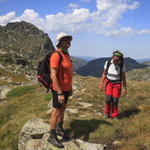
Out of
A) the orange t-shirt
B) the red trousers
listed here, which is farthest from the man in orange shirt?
the red trousers

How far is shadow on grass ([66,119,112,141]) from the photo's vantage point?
955 cm

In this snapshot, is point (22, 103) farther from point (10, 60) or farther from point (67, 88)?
point (10, 60)

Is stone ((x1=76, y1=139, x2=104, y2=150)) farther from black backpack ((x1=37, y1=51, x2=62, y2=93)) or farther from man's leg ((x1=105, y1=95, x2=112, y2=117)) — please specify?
man's leg ((x1=105, y1=95, x2=112, y2=117))

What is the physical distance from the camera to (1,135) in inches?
442

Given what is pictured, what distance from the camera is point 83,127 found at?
32.7 feet

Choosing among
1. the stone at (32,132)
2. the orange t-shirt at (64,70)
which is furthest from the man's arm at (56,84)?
the stone at (32,132)

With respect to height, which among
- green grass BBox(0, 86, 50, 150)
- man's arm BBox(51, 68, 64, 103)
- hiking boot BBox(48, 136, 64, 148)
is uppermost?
man's arm BBox(51, 68, 64, 103)

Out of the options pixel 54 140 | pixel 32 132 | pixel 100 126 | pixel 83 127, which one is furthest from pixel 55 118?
pixel 100 126

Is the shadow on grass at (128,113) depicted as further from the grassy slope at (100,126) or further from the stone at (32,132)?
the stone at (32,132)

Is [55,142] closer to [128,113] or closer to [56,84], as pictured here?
[56,84]

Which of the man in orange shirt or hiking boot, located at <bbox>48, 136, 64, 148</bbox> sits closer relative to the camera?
the man in orange shirt

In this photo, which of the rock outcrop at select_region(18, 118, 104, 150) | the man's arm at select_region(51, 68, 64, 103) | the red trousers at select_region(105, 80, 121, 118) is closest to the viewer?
the man's arm at select_region(51, 68, 64, 103)

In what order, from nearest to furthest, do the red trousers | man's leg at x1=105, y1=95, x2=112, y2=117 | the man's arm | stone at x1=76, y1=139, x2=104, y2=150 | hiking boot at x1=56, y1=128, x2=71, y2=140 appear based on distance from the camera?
the man's arm
stone at x1=76, y1=139, x2=104, y2=150
hiking boot at x1=56, y1=128, x2=71, y2=140
the red trousers
man's leg at x1=105, y1=95, x2=112, y2=117

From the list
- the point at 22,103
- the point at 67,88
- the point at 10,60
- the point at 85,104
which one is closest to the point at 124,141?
the point at 67,88
